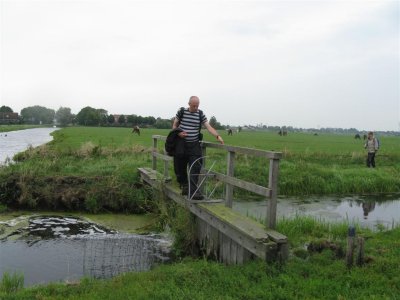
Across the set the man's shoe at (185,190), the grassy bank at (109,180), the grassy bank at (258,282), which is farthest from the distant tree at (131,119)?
the grassy bank at (258,282)

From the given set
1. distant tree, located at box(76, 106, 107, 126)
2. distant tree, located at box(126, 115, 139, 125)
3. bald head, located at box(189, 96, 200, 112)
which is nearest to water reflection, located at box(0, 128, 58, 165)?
bald head, located at box(189, 96, 200, 112)

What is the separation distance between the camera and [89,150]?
68.9 feet

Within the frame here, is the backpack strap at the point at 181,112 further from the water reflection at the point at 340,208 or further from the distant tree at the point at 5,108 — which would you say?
the distant tree at the point at 5,108

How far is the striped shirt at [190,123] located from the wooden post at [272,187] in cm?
250

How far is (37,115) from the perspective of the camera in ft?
612

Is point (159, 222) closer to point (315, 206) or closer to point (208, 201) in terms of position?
point (208, 201)

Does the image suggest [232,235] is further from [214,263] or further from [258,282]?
[258,282]

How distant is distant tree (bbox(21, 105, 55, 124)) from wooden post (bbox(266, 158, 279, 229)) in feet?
624

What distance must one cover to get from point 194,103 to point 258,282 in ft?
13.1

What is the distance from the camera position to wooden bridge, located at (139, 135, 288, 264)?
19.8ft

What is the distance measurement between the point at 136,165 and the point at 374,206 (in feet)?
30.3

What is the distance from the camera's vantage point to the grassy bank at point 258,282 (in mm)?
5074

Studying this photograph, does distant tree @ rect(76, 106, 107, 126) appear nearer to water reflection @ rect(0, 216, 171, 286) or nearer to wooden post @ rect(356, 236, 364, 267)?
water reflection @ rect(0, 216, 171, 286)

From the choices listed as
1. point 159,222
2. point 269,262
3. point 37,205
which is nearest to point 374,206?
point 159,222
